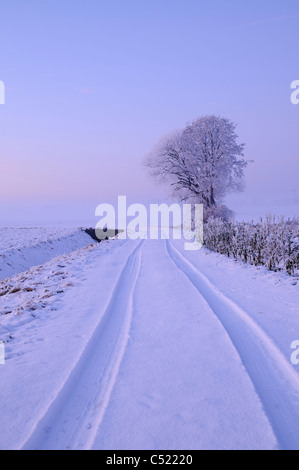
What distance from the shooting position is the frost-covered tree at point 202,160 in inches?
1201

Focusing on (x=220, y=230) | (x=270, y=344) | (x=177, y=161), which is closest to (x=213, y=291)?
(x=270, y=344)

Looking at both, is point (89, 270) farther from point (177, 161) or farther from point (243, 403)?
point (177, 161)

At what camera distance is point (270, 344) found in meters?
4.62

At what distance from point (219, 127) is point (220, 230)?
1687 cm

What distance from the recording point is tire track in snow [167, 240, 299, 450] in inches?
114

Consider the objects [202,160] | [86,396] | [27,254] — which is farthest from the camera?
[202,160]

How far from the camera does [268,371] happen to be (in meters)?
3.87

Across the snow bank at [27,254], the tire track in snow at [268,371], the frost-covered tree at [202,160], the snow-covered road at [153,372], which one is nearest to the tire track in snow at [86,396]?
the snow-covered road at [153,372]

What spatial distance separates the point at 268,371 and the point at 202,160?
→ 2894cm

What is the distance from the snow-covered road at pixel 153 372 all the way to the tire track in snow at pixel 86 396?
0.01 metres

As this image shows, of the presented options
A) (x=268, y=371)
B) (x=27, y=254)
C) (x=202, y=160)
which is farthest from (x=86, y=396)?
(x=202, y=160)

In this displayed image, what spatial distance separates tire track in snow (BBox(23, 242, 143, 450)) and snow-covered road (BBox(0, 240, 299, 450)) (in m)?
0.01

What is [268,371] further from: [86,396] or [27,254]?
[27,254]

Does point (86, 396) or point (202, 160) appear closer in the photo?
point (86, 396)
